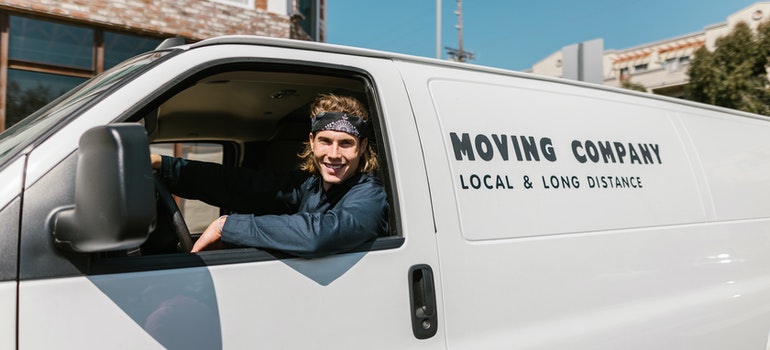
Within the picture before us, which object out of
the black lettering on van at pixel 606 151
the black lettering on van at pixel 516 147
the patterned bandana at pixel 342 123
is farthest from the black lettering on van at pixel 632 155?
the patterned bandana at pixel 342 123

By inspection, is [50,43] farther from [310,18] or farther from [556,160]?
[556,160]

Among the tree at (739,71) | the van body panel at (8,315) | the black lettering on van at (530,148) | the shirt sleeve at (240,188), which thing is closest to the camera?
the van body panel at (8,315)

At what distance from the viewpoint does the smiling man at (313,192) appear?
5.37ft

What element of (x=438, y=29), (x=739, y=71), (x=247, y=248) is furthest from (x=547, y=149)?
(x=739, y=71)

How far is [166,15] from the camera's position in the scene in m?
8.35

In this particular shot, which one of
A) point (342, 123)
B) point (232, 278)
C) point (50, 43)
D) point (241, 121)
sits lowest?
point (232, 278)

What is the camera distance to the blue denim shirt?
1627 mm

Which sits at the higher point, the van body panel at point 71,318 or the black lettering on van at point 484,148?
the black lettering on van at point 484,148

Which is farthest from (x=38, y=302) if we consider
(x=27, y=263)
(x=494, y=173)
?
(x=494, y=173)

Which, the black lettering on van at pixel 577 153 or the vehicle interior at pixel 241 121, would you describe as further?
the black lettering on van at pixel 577 153

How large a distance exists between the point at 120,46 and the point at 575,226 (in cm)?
777

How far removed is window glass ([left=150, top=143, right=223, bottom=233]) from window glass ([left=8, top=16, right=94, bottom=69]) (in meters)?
5.39

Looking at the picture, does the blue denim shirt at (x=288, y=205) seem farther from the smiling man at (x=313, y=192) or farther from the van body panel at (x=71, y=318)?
the van body panel at (x=71, y=318)

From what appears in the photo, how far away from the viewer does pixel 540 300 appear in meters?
2.04
